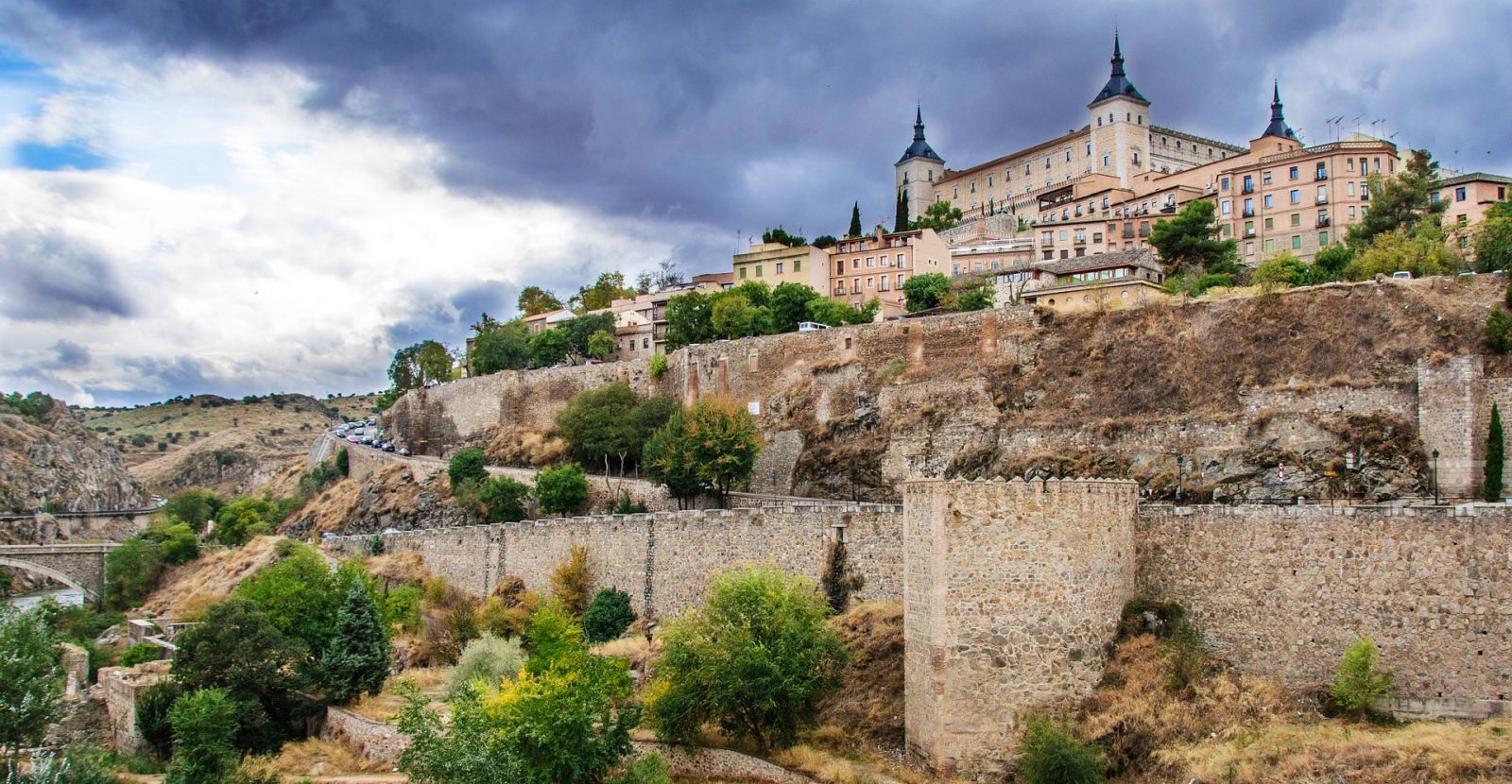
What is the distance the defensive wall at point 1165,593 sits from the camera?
19375 millimetres

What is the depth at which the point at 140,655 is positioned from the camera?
4356cm

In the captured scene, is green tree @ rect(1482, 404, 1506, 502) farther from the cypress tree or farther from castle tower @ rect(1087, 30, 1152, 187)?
castle tower @ rect(1087, 30, 1152, 187)

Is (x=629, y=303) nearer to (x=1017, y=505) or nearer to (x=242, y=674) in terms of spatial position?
(x=242, y=674)

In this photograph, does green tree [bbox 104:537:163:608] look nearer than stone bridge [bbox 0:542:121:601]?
Yes

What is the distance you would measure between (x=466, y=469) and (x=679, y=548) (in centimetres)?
2941

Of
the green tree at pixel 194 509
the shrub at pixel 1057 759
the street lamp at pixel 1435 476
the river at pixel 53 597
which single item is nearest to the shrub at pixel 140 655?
the river at pixel 53 597

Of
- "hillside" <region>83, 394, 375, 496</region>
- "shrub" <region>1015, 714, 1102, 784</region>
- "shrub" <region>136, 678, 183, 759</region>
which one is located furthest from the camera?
"hillside" <region>83, 394, 375, 496</region>

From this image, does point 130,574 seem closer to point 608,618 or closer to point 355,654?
point 355,654

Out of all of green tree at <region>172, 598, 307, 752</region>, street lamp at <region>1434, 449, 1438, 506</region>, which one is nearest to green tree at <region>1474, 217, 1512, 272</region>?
street lamp at <region>1434, 449, 1438, 506</region>

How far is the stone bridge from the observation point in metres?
65.9

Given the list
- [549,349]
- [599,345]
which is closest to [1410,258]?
[599,345]

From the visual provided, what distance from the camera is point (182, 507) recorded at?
77.1 m

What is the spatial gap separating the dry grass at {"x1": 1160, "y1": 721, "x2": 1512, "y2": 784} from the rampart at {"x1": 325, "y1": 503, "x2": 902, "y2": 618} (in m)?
9.83

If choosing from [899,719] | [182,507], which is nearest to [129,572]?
[182,507]
